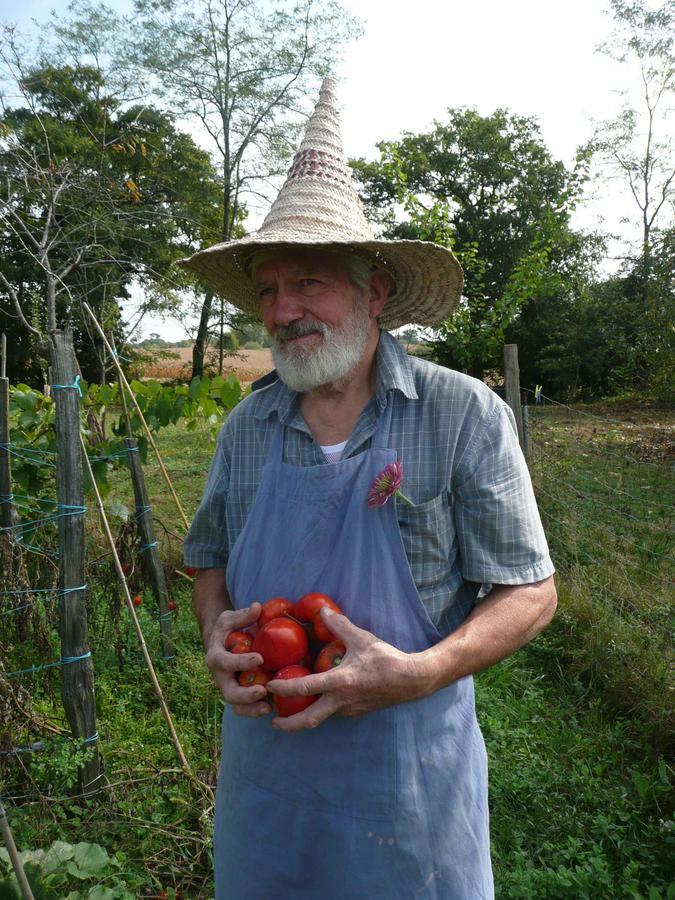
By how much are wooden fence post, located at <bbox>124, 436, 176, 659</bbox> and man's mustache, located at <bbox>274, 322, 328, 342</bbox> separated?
235 centimetres

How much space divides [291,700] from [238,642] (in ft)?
0.67

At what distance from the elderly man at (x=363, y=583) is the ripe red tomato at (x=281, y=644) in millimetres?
41

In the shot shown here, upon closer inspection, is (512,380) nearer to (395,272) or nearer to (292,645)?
(395,272)

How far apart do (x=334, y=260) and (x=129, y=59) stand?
736 inches

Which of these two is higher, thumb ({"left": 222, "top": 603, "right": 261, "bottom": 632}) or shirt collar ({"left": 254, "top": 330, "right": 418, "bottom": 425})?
shirt collar ({"left": 254, "top": 330, "right": 418, "bottom": 425})

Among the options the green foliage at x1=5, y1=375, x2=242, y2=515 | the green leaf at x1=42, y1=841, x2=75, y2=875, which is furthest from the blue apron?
the green foliage at x1=5, y1=375, x2=242, y2=515

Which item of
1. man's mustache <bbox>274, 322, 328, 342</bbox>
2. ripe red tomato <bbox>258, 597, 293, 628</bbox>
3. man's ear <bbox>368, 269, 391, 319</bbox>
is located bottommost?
ripe red tomato <bbox>258, 597, 293, 628</bbox>

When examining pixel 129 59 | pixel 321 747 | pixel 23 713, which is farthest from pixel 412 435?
pixel 129 59

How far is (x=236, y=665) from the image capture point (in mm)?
1329

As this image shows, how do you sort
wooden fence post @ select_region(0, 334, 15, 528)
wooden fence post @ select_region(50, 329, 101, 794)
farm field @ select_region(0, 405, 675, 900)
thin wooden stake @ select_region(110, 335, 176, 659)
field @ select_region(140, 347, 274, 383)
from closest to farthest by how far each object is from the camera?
farm field @ select_region(0, 405, 675, 900) < wooden fence post @ select_region(50, 329, 101, 794) < wooden fence post @ select_region(0, 334, 15, 528) < thin wooden stake @ select_region(110, 335, 176, 659) < field @ select_region(140, 347, 274, 383)

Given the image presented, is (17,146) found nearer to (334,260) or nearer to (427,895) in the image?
(334,260)

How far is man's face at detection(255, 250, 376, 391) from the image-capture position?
160 cm

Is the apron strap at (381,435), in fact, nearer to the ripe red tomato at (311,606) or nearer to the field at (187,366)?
the ripe red tomato at (311,606)

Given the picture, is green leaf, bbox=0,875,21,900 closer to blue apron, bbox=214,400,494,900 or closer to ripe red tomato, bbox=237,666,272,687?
blue apron, bbox=214,400,494,900
